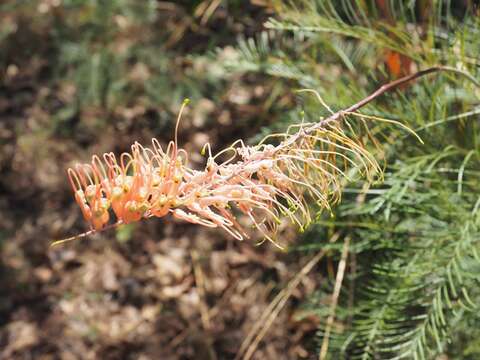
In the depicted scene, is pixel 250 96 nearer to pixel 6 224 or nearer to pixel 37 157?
pixel 37 157

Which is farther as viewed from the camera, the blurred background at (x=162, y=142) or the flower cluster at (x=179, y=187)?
the blurred background at (x=162, y=142)

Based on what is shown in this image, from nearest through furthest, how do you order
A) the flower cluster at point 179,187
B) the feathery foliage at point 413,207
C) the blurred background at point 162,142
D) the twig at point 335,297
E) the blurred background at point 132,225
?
the flower cluster at point 179,187, the feathery foliage at point 413,207, the twig at point 335,297, the blurred background at point 162,142, the blurred background at point 132,225

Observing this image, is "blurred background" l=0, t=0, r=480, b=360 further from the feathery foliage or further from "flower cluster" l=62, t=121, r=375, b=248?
"flower cluster" l=62, t=121, r=375, b=248

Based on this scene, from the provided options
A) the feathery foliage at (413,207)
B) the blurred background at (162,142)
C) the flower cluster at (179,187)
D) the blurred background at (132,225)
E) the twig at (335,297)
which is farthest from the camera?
the blurred background at (132,225)

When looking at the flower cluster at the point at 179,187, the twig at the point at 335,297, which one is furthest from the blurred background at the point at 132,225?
the flower cluster at the point at 179,187

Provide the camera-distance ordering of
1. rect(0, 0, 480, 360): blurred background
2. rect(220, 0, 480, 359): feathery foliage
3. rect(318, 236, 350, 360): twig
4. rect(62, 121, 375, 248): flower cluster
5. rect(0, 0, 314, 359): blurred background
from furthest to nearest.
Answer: rect(0, 0, 314, 359): blurred background, rect(0, 0, 480, 360): blurred background, rect(318, 236, 350, 360): twig, rect(220, 0, 480, 359): feathery foliage, rect(62, 121, 375, 248): flower cluster

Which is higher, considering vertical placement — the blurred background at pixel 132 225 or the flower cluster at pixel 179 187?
the flower cluster at pixel 179 187

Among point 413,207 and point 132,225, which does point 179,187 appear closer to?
point 413,207

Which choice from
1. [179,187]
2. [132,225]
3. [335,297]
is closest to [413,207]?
[335,297]

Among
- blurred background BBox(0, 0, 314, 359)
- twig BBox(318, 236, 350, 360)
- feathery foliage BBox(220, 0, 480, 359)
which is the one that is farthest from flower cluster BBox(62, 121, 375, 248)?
blurred background BBox(0, 0, 314, 359)

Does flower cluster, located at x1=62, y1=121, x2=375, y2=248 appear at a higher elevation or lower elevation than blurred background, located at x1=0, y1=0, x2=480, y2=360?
higher

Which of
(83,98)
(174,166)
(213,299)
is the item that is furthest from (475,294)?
(83,98)

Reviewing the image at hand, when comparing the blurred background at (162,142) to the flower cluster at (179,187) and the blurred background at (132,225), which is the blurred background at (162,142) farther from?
the flower cluster at (179,187)
